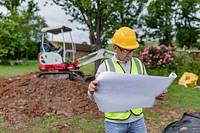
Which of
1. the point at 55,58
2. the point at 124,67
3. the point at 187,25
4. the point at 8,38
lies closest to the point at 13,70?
the point at 8,38

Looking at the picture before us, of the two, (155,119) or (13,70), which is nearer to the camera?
(155,119)

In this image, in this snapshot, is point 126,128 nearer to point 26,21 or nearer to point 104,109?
point 104,109

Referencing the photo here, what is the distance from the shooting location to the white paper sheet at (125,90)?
4.73ft

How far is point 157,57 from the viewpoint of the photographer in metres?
8.34

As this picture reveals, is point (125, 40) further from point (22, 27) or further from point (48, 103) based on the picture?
point (22, 27)

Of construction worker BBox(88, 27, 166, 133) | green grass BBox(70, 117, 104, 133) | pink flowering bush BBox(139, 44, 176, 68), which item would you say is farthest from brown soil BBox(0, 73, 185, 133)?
pink flowering bush BBox(139, 44, 176, 68)

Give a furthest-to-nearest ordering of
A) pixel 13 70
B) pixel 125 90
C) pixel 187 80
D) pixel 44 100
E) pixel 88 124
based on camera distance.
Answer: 1. pixel 13 70
2. pixel 187 80
3. pixel 44 100
4. pixel 88 124
5. pixel 125 90

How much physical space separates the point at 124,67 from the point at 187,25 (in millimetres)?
20757

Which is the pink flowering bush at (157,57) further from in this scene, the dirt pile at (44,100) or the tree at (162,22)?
the tree at (162,22)

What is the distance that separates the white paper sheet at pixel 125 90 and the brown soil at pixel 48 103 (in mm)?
2086

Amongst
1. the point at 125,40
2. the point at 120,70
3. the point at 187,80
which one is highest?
the point at 125,40

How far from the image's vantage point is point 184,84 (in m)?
7.86

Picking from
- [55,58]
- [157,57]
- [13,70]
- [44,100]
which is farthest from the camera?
[13,70]

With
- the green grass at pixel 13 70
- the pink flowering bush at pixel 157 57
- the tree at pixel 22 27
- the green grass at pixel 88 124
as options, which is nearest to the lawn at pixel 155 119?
the green grass at pixel 88 124
